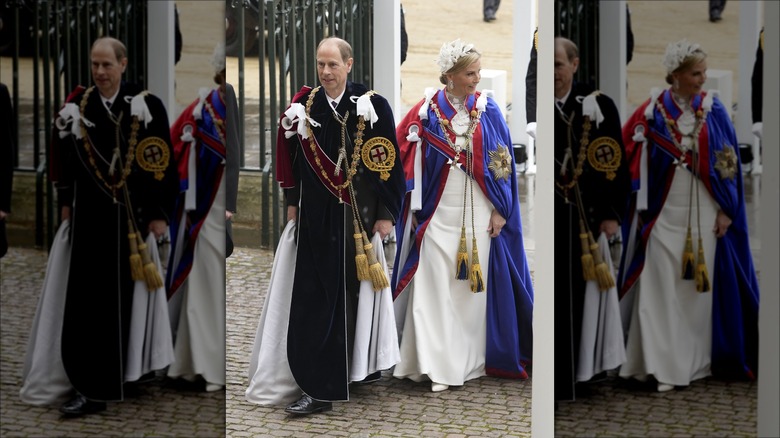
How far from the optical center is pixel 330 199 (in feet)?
14.2

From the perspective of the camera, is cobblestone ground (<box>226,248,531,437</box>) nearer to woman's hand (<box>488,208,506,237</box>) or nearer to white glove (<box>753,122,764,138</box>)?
woman's hand (<box>488,208,506,237</box>)

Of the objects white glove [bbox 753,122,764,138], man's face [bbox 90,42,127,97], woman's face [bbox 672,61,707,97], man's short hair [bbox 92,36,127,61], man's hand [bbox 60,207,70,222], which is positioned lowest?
man's hand [bbox 60,207,70,222]

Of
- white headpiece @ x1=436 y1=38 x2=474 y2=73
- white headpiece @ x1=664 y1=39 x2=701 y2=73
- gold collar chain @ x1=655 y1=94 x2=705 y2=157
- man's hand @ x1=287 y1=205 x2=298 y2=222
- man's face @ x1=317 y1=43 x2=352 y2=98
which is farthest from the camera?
man's hand @ x1=287 y1=205 x2=298 y2=222

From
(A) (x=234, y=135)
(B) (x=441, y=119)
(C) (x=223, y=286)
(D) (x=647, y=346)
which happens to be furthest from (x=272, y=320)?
(D) (x=647, y=346)

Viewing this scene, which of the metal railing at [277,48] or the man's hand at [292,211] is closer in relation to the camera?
the metal railing at [277,48]

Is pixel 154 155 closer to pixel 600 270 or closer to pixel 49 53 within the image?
pixel 49 53

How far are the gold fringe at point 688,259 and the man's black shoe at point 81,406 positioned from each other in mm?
2104

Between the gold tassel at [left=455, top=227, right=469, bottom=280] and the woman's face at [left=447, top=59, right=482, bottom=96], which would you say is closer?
the woman's face at [left=447, top=59, right=482, bottom=96]

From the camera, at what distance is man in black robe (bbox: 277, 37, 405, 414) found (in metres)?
4.26

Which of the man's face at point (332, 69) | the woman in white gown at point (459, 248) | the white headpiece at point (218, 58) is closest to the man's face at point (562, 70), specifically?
the woman in white gown at point (459, 248)

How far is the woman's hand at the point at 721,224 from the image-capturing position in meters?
3.97

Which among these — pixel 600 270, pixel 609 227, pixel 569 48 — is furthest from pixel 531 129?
pixel 600 270

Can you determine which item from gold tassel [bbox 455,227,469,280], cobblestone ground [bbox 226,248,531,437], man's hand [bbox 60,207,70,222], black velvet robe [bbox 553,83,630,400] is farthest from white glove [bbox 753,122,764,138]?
man's hand [bbox 60,207,70,222]

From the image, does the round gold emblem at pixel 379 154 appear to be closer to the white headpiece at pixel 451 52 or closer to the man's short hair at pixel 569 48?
the white headpiece at pixel 451 52
